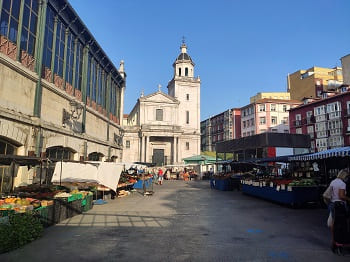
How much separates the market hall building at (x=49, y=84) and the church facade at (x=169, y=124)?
27590mm

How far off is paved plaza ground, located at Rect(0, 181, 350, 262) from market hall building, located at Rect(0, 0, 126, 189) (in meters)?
5.27

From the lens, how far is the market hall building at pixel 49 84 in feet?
39.3

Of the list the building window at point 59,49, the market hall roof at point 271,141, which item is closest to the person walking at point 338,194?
the building window at point 59,49

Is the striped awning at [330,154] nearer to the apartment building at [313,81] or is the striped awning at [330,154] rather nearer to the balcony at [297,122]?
the balcony at [297,122]

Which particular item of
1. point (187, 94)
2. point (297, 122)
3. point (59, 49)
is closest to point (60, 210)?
point (59, 49)

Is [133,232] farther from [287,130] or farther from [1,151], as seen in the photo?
[287,130]

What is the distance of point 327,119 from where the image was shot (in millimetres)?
46250

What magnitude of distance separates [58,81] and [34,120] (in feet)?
14.0

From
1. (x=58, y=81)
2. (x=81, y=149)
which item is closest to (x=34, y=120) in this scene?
(x=58, y=81)

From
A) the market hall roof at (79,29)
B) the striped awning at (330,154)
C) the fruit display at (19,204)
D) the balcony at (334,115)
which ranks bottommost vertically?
the fruit display at (19,204)

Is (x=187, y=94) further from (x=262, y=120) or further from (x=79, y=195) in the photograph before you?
(x=79, y=195)

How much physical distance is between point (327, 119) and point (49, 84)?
Result: 45630 mm

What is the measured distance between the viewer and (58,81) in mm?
16812

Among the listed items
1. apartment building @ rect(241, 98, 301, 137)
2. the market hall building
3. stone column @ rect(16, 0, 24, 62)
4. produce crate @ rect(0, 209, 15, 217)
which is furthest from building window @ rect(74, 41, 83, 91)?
apartment building @ rect(241, 98, 301, 137)
